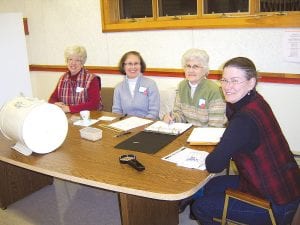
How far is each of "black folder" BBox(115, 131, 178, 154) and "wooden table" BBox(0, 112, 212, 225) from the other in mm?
45

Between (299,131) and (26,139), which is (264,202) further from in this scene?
(299,131)

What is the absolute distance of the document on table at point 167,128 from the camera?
84.7 inches

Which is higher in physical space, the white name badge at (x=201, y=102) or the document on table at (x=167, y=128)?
the white name badge at (x=201, y=102)

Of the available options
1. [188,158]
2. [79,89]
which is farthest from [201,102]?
[79,89]

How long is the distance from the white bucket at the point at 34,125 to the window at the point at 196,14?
181 centimetres

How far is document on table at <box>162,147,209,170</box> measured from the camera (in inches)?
65.5

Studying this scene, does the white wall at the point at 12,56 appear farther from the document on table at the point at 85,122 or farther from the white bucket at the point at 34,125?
the white bucket at the point at 34,125

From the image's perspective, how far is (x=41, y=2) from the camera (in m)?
4.36

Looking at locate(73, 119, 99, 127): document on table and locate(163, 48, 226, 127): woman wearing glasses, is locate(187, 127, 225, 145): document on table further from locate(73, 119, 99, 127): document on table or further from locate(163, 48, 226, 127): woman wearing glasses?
locate(73, 119, 99, 127): document on table

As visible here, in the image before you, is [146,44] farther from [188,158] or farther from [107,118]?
[188,158]

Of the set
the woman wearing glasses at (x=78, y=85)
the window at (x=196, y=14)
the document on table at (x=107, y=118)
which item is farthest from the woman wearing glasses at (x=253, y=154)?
the woman wearing glasses at (x=78, y=85)

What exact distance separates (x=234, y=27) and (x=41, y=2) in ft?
8.58

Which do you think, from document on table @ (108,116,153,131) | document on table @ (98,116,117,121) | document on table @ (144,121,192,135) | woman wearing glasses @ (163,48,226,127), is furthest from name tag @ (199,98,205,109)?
document on table @ (98,116,117,121)

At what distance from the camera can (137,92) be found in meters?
2.91
